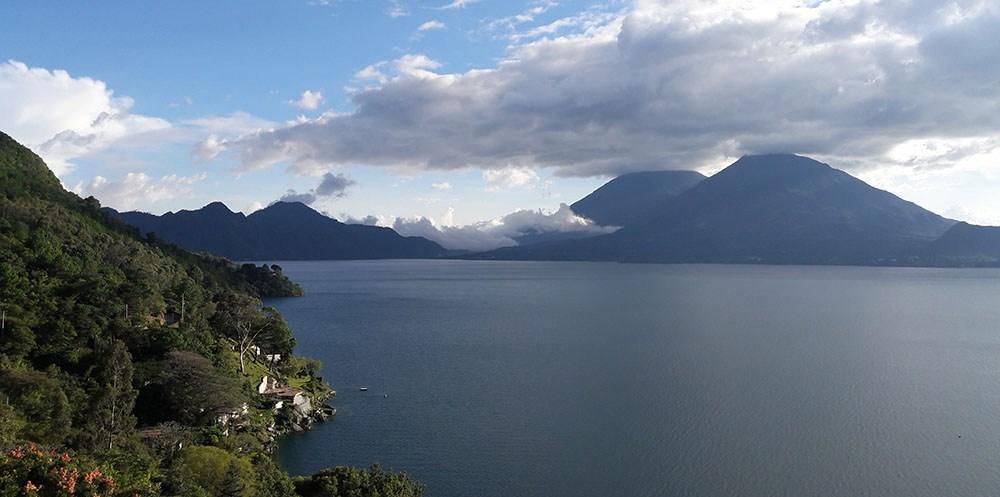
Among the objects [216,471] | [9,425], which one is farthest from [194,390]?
[9,425]

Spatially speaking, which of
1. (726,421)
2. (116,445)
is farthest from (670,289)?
(116,445)

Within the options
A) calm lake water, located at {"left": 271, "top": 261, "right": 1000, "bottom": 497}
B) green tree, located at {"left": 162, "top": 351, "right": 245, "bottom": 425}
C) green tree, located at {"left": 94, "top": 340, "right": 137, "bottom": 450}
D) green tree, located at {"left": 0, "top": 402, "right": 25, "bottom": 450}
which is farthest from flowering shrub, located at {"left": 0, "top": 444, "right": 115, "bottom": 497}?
green tree, located at {"left": 162, "top": 351, "right": 245, "bottom": 425}

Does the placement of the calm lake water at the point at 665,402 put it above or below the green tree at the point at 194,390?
below

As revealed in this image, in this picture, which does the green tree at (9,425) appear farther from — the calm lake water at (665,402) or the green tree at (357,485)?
the calm lake water at (665,402)

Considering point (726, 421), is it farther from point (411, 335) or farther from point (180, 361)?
point (411, 335)

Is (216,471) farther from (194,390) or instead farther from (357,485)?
(194,390)

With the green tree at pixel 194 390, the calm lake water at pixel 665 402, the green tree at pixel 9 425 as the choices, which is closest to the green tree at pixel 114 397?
the green tree at pixel 194 390
